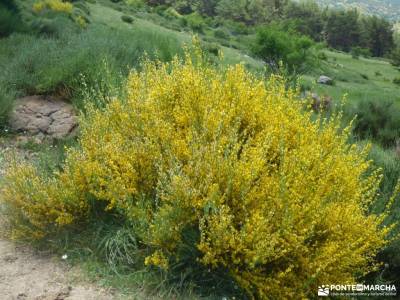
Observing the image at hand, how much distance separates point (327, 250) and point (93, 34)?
6610mm

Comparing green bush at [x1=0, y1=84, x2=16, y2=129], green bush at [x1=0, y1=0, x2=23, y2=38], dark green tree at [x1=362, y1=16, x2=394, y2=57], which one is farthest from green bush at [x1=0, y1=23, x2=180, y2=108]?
dark green tree at [x1=362, y1=16, x2=394, y2=57]

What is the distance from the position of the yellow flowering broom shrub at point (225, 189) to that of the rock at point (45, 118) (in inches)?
74.1

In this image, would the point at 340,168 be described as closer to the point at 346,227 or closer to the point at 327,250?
the point at 346,227

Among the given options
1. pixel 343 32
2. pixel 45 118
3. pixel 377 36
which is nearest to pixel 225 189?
pixel 45 118

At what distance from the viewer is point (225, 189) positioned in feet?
12.2

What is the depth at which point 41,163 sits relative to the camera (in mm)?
4828

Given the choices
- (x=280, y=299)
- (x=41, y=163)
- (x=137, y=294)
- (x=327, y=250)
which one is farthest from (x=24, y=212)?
(x=327, y=250)

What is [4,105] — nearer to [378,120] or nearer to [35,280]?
[35,280]

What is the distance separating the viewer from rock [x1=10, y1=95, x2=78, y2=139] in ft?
21.0

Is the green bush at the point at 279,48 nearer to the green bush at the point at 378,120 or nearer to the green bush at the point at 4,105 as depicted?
the green bush at the point at 378,120

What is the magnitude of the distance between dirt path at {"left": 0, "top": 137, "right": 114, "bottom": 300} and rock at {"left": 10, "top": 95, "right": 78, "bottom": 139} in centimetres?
239

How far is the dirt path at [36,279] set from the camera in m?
3.60

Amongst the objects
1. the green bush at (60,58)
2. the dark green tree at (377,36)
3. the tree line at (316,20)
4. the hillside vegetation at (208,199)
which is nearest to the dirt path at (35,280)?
the hillside vegetation at (208,199)

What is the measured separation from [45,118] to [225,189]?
3.74m
